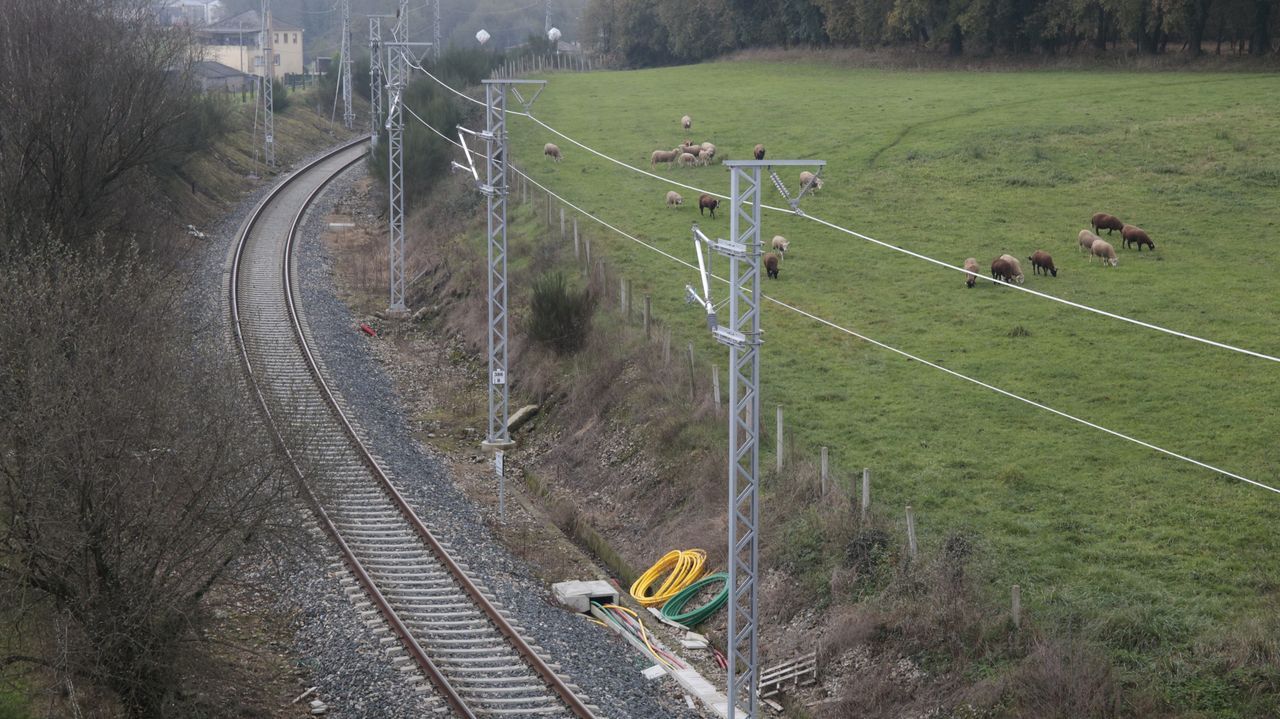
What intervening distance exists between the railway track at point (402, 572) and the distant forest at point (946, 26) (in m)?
45.0

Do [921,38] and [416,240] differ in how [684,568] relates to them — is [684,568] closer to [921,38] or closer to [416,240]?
[416,240]

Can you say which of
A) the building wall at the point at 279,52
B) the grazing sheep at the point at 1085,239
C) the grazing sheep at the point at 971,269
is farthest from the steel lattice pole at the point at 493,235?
the building wall at the point at 279,52

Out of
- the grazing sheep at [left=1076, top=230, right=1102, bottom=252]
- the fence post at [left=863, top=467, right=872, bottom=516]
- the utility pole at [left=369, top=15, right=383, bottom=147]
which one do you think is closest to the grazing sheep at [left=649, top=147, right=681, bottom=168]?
the utility pole at [left=369, top=15, right=383, bottom=147]

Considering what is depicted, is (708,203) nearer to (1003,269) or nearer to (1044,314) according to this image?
(1003,269)

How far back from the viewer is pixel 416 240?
49188 millimetres

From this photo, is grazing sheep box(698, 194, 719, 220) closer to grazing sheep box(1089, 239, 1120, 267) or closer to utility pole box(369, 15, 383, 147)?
grazing sheep box(1089, 239, 1120, 267)

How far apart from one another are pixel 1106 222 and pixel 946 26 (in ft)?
133

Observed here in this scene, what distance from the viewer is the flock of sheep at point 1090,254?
31.4 meters

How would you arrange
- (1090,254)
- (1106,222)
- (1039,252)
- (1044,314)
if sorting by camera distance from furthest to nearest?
(1106,222) < (1090,254) < (1039,252) < (1044,314)

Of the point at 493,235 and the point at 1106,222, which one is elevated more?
the point at 1106,222

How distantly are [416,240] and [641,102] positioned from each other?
2302 centimetres

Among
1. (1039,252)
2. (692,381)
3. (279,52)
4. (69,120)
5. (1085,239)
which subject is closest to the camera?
(692,381)

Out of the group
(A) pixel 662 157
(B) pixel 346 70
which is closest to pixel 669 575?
(A) pixel 662 157

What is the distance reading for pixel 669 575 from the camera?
75.8 ft
